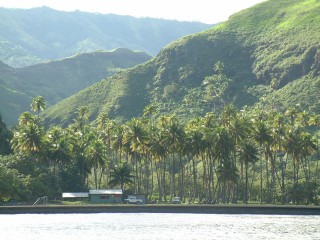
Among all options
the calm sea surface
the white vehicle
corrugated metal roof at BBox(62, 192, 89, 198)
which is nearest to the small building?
the white vehicle

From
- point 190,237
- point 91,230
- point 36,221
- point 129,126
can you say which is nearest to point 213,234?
point 190,237

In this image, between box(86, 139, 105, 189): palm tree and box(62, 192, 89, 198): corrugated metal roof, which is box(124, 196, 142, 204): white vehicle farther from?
box(86, 139, 105, 189): palm tree

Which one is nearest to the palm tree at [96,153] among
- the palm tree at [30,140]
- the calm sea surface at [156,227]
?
the palm tree at [30,140]

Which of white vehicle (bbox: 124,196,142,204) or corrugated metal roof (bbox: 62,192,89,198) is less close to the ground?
corrugated metal roof (bbox: 62,192,89,198)

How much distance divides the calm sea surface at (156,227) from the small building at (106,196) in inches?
975

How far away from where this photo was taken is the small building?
578 feet

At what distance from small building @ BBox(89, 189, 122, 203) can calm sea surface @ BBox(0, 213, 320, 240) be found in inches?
975

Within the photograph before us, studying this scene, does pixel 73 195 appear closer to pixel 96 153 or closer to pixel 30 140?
pixel 96 153

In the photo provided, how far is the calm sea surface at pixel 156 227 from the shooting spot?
101500 mm

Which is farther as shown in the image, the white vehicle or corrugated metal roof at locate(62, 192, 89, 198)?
corrugated metal roof at locate(62, 192, 89, 198)

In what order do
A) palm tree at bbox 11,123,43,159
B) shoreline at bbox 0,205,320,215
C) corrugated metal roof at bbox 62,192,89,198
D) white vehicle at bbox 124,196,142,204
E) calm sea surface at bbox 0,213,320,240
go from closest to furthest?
calm sea surface at bbox 0,213,320,240 → shoreline at bbox 0,205,320,215 → white vehicle at bbox 124,196,142,204 → corrugated metal roof at bbox 62,192,89,198 → palm tree at bbox 11,123,43,159

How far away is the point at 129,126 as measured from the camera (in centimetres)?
18750

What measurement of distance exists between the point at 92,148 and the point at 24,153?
1882 centimetres

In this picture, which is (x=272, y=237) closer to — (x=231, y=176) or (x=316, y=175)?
(x=231, y=176)
